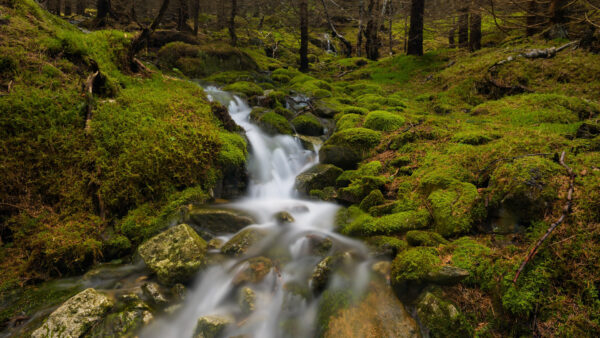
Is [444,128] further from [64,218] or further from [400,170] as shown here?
[64,218]

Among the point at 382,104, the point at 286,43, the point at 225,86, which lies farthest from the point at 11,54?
the point at 286,43

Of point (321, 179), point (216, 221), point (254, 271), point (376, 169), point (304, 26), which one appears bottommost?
point (254, 271)

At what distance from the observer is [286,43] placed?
78.2 feet

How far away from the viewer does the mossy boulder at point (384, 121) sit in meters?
6.68

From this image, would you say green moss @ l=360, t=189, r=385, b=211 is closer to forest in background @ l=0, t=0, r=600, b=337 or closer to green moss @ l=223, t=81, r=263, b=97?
forest in background @ l=0, t=0, r=600, b=337

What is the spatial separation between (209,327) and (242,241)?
4.33 ft

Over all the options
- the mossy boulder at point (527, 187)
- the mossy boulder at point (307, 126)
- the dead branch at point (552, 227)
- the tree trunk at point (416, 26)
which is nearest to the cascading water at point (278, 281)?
the dead branch at point (552, 227)

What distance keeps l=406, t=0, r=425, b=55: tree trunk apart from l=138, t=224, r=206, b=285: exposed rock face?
14.0m

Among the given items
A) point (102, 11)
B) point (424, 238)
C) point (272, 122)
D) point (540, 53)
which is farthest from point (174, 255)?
point (102, 11)

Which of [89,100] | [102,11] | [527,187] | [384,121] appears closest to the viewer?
[527,187]

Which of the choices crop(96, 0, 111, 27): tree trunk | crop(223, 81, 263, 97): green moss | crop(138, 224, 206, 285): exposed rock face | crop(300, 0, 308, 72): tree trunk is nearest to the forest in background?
crop(138, 224, 206, 285): exposed rock face

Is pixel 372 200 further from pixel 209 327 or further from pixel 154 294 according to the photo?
pixel 154 294

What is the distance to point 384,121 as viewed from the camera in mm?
6844

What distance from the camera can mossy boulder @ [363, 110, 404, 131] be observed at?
21.9 ft
